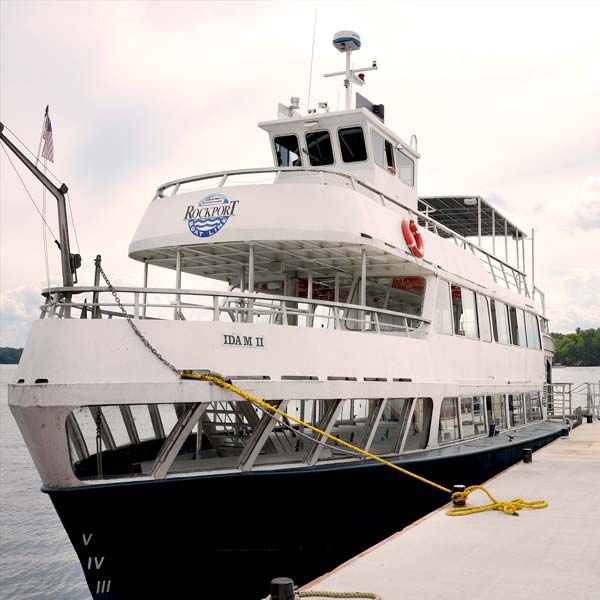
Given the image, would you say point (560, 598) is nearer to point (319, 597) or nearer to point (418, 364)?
point (319, 597)

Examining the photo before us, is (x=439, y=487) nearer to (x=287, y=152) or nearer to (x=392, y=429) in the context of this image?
(x=392, y=429)

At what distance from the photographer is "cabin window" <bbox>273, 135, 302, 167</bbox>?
15.3 metres

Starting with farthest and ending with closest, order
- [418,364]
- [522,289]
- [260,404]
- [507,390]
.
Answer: [522,289], [507,390], [418,364], [260,404]

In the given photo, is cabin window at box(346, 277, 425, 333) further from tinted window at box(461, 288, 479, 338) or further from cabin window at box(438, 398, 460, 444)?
cabin window at box(438, 398, 460, 444)

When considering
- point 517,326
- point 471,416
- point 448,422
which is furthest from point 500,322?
point 448,422

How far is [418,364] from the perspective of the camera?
12.2m

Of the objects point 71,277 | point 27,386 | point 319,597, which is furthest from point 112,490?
point 319,597

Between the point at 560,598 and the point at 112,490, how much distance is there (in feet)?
16.7

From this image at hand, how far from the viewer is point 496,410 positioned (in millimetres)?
16188

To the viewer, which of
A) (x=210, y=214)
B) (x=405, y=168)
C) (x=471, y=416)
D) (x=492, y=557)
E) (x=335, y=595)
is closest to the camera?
(x=335, y=595)

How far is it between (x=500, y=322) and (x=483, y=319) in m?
1.62

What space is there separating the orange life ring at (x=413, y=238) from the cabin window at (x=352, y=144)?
7.53 ft

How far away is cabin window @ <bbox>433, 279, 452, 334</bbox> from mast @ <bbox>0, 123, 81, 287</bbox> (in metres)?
6.45

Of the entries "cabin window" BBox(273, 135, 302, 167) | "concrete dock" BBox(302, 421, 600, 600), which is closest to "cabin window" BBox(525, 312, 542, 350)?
"cabin window" BBox(273, 135, 302, 167)
